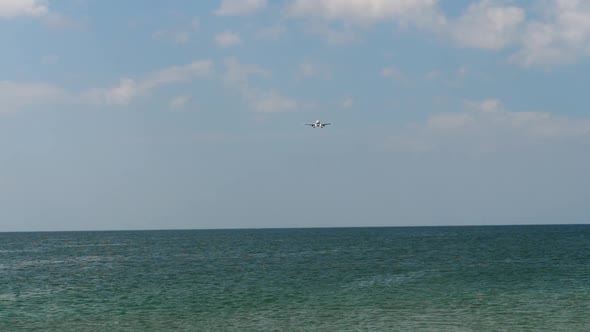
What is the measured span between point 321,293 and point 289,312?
1085 centimetres

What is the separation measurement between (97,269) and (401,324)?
60.6m

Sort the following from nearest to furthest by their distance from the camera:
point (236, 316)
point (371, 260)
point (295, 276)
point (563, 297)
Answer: point (236, 316)
point (563, 297)
point (295, 276)
point (371, 260)

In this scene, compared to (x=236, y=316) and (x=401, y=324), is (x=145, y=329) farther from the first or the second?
(x=401, y=324)

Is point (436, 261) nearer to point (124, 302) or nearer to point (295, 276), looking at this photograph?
point (295, 276)

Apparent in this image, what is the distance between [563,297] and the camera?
171 ft

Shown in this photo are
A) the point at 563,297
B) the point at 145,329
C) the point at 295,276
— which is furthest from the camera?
the point at 295,276

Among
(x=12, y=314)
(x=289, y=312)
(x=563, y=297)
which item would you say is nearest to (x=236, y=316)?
(x=289, y=312)

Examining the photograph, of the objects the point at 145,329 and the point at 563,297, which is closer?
the point at 145,329

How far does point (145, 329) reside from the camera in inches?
1613

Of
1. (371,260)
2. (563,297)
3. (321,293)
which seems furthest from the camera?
(371,260)

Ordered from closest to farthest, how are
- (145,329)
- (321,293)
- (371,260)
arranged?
1. (145,329)
2. (321,293)
3. (371,260)

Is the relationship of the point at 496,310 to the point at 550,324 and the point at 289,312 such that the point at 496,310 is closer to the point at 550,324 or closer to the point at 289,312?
the point at 550,324

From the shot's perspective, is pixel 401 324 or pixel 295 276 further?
pixel 295 276

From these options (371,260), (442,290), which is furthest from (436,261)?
(442,290)
